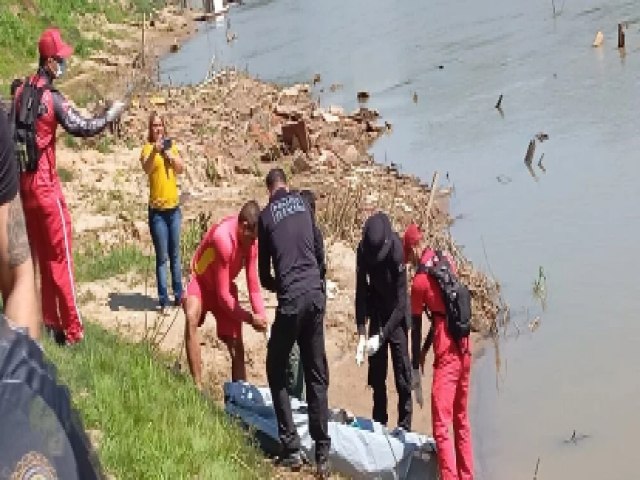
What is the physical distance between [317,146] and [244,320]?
490 inches

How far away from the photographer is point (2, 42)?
28047 mm

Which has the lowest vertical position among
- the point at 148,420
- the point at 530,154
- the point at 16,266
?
the point at 148,420

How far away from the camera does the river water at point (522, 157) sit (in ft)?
29.9

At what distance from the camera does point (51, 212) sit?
6469 mm

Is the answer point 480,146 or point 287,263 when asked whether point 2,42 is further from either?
point 287,263

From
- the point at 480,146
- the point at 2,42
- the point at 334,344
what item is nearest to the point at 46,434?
the point at 334,344

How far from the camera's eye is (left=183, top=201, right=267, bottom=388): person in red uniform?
6867 millimetres

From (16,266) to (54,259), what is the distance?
3465mm

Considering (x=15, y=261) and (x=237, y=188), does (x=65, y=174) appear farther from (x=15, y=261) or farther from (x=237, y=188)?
(x=15, y=261)

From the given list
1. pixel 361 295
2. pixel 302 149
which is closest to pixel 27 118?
pixel 361 295

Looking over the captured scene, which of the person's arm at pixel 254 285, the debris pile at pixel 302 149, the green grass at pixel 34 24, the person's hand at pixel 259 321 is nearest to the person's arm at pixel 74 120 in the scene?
the person's arm at pixel 254 285

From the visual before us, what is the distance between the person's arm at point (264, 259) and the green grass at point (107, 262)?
15.0 ft

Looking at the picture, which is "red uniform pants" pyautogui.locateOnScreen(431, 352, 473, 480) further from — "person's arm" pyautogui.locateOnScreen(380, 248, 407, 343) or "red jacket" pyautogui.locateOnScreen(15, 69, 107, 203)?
"red jacket" pyautogui.locateOnScreen(15, 69, 107, 203)

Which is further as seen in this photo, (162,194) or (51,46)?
(162,194)
